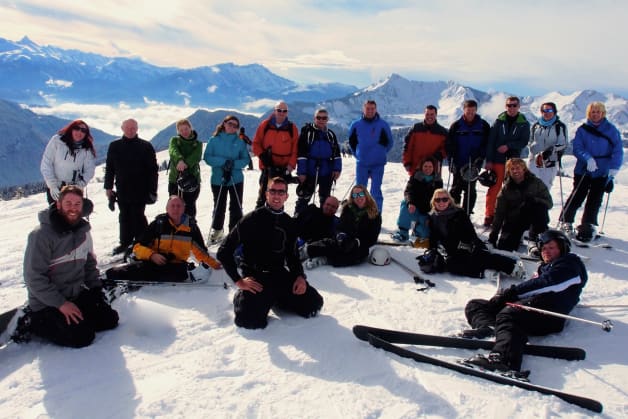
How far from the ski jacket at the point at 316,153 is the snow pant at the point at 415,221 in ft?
5.29

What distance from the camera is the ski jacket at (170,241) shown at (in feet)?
18.8

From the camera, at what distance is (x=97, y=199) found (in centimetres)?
1566

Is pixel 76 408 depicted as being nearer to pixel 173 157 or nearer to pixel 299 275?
pixel 299 275

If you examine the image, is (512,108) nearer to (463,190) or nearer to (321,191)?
(463,190)

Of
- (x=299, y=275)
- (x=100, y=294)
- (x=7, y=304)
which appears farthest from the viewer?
(x=7, y=304)

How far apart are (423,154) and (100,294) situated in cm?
639

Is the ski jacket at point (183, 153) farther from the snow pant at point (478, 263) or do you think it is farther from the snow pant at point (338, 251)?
the snow pant at point (478, 263)

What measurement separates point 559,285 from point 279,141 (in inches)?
210

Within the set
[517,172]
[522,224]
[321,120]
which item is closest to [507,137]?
[517,172]

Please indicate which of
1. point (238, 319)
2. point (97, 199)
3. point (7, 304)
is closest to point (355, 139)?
point (238, 319)

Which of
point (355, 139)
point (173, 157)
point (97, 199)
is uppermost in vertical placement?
point (355, 139)

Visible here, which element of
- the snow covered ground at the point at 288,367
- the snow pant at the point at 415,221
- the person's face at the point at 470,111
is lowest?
the snow covered ground at the point at 288,367

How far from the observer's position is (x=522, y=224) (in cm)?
708

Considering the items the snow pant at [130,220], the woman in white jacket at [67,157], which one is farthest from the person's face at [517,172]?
the woman in white jacket at [67,157]
